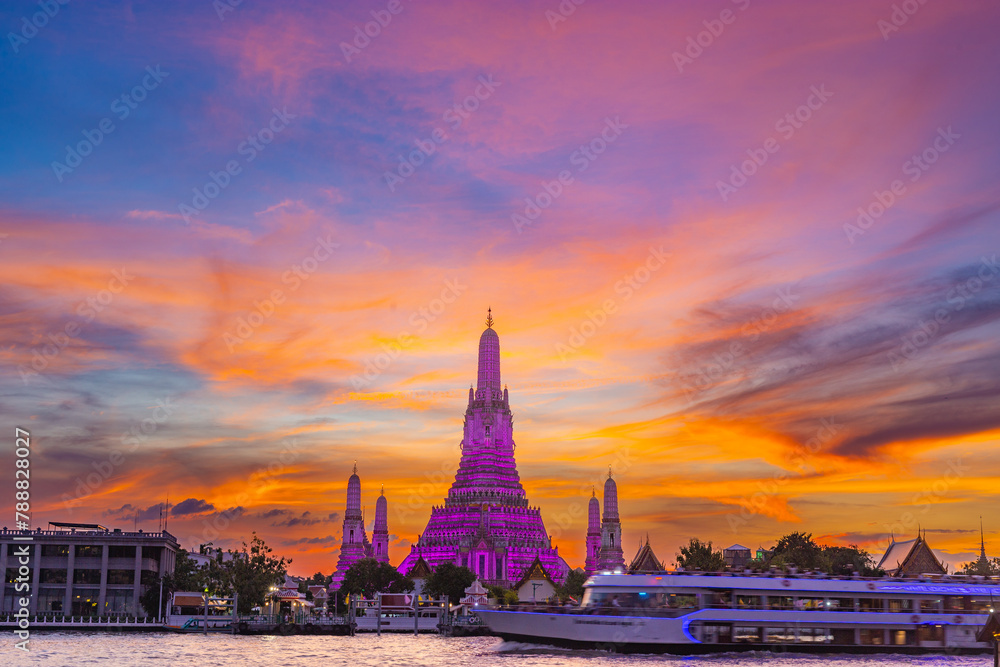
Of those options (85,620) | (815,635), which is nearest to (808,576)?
(815,635)

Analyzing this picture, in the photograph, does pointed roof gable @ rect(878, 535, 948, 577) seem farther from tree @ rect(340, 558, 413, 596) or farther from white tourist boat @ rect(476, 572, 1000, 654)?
tree @ rect(340, 558, 413, 596)

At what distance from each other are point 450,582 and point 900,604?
10124 cm

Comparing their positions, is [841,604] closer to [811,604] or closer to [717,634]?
[811,604]

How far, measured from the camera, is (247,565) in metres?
141

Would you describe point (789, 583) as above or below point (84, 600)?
above

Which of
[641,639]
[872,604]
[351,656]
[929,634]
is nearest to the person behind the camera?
[641,639]

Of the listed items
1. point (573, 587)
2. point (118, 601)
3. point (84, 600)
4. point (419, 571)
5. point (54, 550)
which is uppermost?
point (54, 550)

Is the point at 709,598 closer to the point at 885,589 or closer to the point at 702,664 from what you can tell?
the point at 702,664

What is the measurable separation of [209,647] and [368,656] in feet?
55.5

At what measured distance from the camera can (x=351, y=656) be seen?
8725cm

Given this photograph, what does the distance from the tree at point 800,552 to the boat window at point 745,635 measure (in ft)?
260

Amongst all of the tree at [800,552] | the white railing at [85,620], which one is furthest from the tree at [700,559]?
the white railing at [85,620]

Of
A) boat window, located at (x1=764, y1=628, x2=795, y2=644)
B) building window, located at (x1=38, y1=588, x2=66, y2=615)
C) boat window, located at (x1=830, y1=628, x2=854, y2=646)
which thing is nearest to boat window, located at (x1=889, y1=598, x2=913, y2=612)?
boat window, located at (x1=830, y1=628, x2=854, y2=646)

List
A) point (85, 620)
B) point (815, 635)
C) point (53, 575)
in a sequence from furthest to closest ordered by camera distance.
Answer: point (53, 575)
point (85, 620)
point (815, 635)
